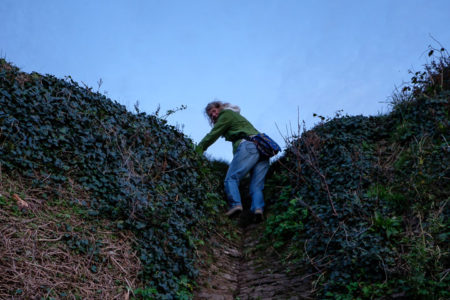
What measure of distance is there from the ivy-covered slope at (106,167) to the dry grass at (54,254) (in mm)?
168

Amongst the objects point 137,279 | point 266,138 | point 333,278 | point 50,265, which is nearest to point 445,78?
point 266,138

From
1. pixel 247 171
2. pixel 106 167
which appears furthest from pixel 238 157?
pixel 106 167

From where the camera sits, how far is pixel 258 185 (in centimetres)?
745

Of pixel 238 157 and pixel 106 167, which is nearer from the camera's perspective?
pixel 106 167

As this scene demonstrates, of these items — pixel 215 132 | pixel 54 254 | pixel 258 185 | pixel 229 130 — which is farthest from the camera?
pixel 229 130

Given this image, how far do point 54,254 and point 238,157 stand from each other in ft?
12.8

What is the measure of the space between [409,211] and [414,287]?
4.82 ft

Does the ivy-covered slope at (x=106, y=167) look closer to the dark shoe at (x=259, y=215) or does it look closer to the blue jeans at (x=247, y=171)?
the blue jeans at (x=247, y=171)

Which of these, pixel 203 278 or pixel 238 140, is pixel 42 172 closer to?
pixel 203 278

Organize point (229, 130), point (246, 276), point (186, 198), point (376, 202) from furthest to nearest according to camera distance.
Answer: point (229, 130) < point (186, 198) < point (246, 276) < point (376, 202)

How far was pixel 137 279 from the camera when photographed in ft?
15.2

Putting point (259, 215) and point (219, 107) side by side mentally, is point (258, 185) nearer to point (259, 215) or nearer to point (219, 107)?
point (259, 215)

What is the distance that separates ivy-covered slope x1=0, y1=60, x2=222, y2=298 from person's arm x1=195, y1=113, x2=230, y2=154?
932mm

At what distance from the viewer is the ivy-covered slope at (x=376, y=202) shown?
14.3 ft
